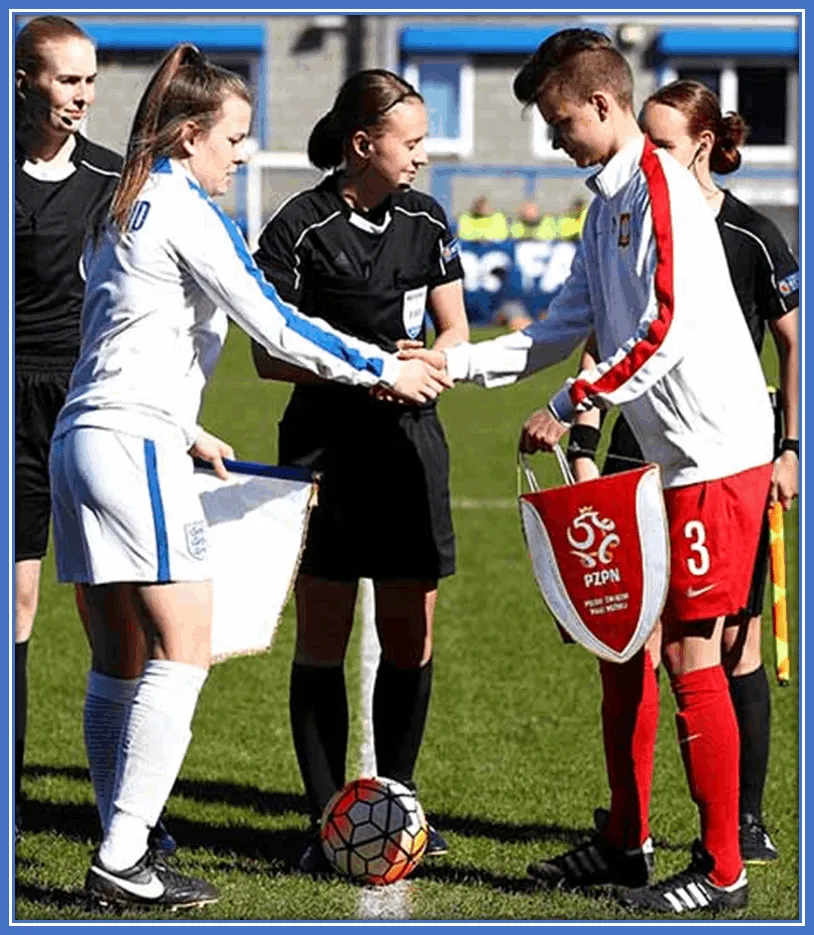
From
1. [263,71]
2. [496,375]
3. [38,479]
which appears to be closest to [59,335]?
[38,479]

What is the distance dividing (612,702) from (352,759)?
1800mm

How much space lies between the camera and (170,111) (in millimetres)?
4812

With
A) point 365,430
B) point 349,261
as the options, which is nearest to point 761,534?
point 365,430

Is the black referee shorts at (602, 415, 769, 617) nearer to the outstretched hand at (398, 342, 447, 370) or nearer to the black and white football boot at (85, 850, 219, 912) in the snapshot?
the outstretched hand at (398, 342, 447, 370)

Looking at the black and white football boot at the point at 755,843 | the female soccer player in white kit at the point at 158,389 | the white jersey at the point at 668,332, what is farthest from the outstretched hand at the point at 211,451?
the black and white football boot at the point at 755,843

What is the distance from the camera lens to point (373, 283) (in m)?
5.59

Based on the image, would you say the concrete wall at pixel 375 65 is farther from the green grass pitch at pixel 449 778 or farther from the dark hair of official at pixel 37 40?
the dark hair of official at pixel 37 40

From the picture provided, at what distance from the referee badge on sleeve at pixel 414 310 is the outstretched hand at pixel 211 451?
2.69ft

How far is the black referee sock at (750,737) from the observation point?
5.91 m

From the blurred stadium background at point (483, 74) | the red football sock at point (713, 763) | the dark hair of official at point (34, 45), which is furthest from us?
the blurred stadium background at point (483, 74)

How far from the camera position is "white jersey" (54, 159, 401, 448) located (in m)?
4.72

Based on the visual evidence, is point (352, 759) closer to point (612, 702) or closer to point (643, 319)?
point (612, 702)

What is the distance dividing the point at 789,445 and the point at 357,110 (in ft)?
5.14

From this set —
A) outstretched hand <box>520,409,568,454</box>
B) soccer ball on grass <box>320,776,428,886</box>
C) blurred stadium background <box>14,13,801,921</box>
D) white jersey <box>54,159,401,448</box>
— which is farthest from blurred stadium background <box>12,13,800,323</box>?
white jersey <box>54,159,401,448</box>
